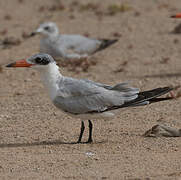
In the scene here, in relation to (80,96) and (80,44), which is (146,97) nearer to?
(80,96)

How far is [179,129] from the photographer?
247 inches

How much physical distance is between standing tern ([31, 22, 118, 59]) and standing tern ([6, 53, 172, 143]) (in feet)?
15.2

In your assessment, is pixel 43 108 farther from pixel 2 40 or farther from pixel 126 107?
pixel 2 40

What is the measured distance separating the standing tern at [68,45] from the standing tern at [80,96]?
4646 millimetres

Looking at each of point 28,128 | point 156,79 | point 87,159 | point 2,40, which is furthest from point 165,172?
point 2,40

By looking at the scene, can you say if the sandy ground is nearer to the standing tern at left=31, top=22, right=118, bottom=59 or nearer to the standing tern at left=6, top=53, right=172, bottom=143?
the standing tern at left=31, top=22, right=118, bottom=59

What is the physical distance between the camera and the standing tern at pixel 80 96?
6035mm

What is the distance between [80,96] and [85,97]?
6cm

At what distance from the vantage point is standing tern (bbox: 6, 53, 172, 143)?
6035 millimetres

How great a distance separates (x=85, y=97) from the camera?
610cm

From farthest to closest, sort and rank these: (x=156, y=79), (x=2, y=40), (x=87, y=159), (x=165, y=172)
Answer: (x=2, y=40)
(x=156, y=79)
(x=87, y=159)
(x=165, y=172)

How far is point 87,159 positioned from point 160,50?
601cm

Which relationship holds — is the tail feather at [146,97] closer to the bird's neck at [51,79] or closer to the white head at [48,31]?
the bird's neck at [51,79]

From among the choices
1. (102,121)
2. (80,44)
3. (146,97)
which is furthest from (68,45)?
(146,97)
